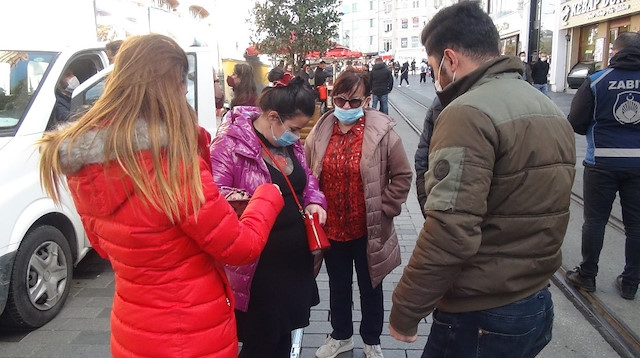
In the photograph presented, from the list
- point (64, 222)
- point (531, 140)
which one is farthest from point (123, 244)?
point (64, 222)

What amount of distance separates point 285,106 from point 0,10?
552cm

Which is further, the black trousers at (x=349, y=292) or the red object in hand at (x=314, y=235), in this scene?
the black trousers at (x=349, y=292)

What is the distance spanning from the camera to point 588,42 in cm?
2255

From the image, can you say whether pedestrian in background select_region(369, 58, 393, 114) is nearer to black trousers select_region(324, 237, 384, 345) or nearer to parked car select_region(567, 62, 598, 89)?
parked car select_region(567, 62, 598, 89)

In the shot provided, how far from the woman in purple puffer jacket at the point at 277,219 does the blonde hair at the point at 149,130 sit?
0.68 m

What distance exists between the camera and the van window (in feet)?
13.3

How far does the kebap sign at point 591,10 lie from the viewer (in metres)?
17.9

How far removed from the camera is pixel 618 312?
379cm

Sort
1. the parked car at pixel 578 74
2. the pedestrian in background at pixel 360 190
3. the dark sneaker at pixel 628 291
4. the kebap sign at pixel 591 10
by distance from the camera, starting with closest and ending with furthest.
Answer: the pedestrian in background at pixel 360 190 < the dark sneaker at pixel 628 291 < the kebap sign at pixel 591 10 < the parked car at pixel 578 74

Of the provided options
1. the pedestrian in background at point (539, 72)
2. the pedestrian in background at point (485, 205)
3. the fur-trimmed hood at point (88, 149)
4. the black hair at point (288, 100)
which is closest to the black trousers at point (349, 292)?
the black hair at point (288, 100)

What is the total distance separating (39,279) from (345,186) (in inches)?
96.6

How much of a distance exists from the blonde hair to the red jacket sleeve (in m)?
0.05

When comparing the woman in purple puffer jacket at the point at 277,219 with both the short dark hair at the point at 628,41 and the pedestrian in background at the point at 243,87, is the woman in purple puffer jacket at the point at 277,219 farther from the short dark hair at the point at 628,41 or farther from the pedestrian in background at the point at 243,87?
the pedestrian in background at the point at 243,87

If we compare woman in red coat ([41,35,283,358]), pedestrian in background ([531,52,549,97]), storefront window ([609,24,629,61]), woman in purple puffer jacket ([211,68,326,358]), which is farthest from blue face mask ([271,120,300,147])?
A: storefront window ([609,24,629,61])
